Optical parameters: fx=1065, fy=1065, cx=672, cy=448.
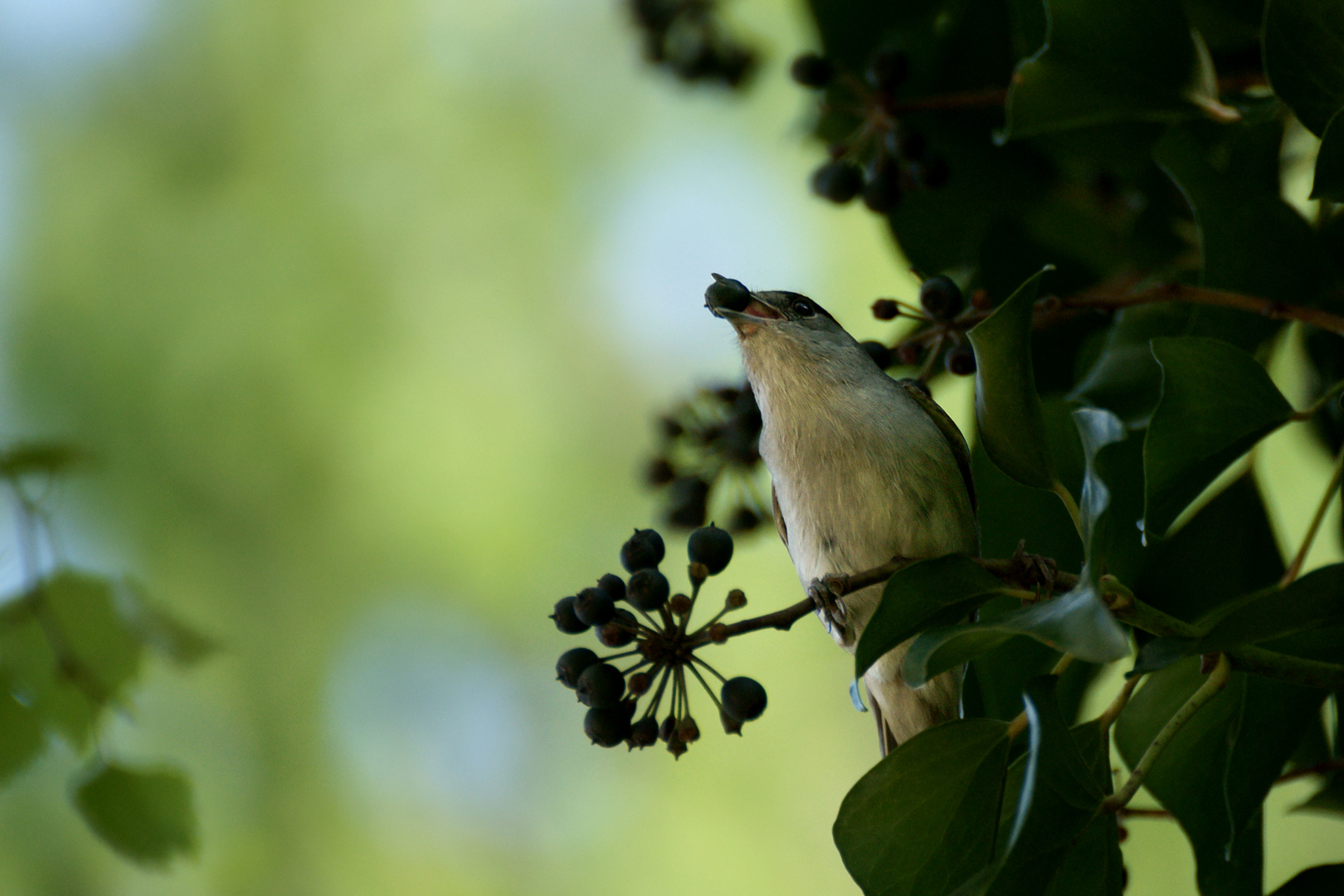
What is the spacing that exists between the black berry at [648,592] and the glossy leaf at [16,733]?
2.63 feet

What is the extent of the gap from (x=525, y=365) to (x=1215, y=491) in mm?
3227

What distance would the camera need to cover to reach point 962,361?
1237 millimetres

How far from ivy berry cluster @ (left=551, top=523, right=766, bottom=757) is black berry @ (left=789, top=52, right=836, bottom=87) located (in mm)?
836

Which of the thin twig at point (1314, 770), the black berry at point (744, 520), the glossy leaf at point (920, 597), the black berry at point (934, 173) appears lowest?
the thin twig at point (1314, 770)

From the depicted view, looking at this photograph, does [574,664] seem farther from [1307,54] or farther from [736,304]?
[1307,54]

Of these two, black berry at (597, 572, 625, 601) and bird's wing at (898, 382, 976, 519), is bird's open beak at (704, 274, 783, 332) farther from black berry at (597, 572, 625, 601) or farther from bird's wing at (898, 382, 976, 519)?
black berry at (597, 572, 625, 601)

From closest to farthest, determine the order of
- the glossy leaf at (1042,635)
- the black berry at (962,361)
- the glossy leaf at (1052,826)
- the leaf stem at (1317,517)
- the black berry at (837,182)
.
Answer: the glossy leaf at (1042,635) < the glossy leaf at (1052,826) < the leaf stem at (1317,517) < the black berry at (962,361) < the black berry at (837,182)

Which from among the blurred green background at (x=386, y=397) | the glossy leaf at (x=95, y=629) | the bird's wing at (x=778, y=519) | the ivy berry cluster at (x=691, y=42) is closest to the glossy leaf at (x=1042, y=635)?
the bird's wing at (x=778, y=519)

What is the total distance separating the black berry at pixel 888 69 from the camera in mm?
1478

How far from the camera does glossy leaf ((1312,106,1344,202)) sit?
0.95 meters

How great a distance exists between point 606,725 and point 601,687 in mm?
37

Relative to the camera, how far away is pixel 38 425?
342 cm

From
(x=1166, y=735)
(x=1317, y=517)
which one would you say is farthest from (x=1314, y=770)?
A: (x=1166, y=735)

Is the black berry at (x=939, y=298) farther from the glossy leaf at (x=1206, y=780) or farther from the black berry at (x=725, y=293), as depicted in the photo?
the glossy leaf at (x=1206, y=780)
